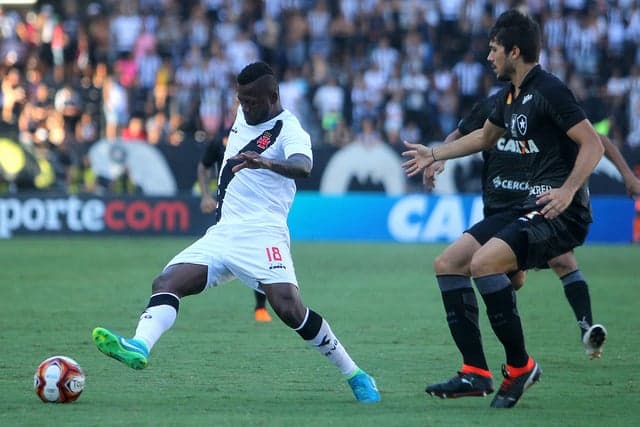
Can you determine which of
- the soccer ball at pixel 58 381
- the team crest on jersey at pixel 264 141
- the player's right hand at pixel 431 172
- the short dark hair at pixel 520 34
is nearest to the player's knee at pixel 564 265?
the player's right hand at pixel 431 172

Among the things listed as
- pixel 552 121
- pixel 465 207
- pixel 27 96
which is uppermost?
pixel 552 121

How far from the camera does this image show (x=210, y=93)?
2364cm

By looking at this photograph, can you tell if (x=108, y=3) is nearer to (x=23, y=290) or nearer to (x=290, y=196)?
(x=23, y=290)

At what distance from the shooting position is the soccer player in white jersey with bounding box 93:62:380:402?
7551 mm

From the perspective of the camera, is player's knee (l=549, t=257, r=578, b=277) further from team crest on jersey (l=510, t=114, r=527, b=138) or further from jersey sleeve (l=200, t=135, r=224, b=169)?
jersey sleeve (l=200, t=135, r=224, b=169)

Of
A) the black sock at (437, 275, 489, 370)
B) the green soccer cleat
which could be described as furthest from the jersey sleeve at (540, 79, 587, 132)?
the green soccer cleat

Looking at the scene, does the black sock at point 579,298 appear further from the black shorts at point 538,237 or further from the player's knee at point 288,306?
the player's knee at point 288,306

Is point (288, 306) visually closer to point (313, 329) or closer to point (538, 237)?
point (313, 329)

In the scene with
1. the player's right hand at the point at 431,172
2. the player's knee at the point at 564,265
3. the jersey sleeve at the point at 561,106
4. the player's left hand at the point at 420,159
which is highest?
the jersey sleeve at the point at 561,106

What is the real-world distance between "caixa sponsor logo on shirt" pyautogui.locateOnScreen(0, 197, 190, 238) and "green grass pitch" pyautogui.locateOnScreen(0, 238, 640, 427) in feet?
11.8

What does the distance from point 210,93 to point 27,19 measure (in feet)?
17.9

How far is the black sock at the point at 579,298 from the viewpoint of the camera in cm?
970

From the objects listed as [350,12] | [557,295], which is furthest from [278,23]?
[557,295]

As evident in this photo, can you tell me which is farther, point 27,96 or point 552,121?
point 27,96
